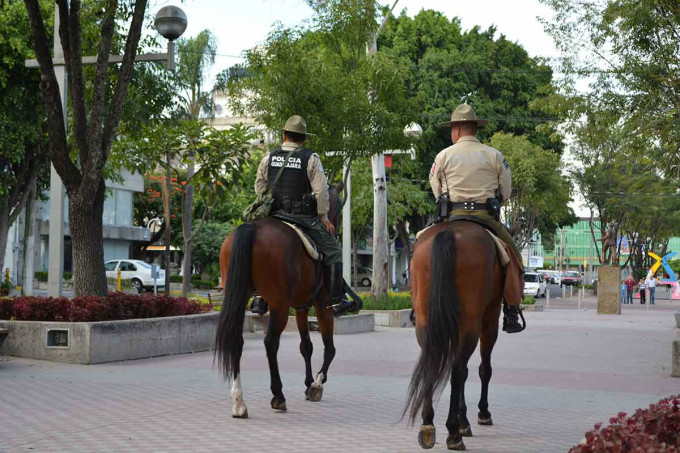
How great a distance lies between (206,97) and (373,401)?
4080 centimetres

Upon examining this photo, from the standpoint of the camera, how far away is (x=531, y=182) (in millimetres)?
43719

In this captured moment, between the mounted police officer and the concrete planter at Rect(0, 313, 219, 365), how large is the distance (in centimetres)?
402

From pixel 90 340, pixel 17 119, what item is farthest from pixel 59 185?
pixel 17 119

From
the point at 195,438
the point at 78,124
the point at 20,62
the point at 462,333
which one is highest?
the point at 20,62

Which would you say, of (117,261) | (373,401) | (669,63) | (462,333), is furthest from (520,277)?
(117,261)

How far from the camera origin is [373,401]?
9164mm

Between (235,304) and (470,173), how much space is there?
227cm

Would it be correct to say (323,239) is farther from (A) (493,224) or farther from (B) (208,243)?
(B) (208,243)

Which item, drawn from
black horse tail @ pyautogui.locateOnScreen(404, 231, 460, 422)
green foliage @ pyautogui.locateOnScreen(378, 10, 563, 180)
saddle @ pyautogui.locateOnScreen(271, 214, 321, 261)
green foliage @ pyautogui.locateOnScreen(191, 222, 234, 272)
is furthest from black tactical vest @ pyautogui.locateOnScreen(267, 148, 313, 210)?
green foliage @ pyautogui.locateOnScreen(191, 222, 234, 272)

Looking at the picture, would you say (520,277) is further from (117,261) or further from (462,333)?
(117,261)

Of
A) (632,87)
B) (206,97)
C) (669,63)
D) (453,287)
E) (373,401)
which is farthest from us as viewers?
(206,97)

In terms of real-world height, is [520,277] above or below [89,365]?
above

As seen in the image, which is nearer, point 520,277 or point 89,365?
point 520,277

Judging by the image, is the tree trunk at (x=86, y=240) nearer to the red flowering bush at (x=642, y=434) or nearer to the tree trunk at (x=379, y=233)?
the red flowering bush at (x=642, y=434)
